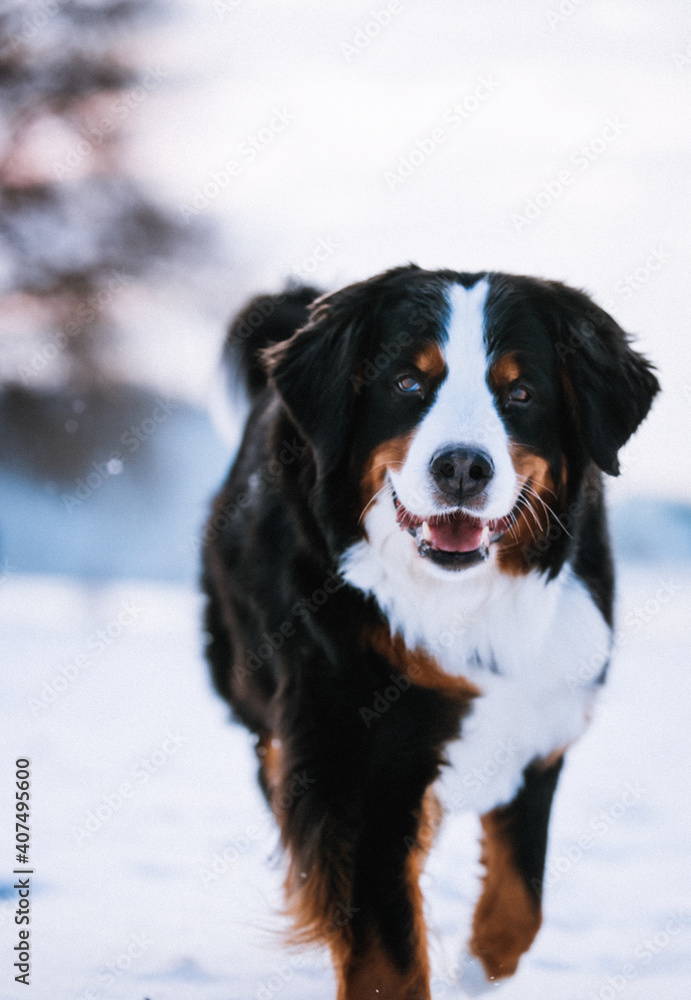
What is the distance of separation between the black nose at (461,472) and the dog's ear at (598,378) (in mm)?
407

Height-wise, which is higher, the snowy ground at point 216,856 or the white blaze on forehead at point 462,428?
the white blaze on forehead at point 462,428

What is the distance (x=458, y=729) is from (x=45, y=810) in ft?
5.74

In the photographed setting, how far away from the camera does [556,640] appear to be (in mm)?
2273

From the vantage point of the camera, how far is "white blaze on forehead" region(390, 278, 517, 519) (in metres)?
1.87

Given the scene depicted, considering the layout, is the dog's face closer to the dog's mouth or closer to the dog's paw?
the dog's mouth

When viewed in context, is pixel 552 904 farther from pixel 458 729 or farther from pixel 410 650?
pixel 410 650

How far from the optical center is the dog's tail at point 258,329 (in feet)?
10.3

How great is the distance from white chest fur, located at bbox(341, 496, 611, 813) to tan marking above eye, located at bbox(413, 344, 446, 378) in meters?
0.31

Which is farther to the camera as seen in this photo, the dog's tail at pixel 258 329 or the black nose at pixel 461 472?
the dog's tail at pixel 258 329

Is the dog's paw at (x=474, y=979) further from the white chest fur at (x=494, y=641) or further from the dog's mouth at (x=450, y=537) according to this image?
the dog's mouth at (x=450, y=537)

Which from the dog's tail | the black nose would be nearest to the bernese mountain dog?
the black nose

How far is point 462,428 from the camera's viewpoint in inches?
74.4

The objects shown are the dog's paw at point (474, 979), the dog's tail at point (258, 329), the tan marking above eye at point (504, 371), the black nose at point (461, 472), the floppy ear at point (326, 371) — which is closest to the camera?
the black nose at point (461, 472)

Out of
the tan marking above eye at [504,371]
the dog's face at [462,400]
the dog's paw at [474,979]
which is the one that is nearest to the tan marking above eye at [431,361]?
the dog's face at [462,400]
